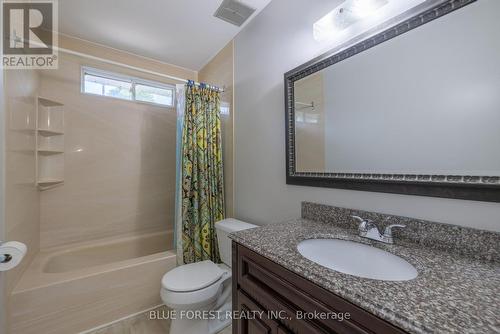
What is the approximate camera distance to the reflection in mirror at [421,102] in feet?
2.32

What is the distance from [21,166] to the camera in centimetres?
150

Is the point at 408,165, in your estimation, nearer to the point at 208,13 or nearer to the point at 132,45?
the point at 208,13

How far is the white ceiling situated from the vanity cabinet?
1.85 m

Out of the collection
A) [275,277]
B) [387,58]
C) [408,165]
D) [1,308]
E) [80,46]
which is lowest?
[1,308]

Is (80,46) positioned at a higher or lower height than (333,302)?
higher

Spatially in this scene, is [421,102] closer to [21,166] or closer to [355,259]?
[355,259]

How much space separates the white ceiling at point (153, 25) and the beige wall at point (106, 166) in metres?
0.32

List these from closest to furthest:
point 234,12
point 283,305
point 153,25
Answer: point 283,305
point 234,12
point 153,25

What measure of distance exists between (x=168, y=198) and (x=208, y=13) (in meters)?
2.03

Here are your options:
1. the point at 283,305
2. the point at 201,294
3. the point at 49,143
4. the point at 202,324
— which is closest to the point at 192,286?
the point at 201,294

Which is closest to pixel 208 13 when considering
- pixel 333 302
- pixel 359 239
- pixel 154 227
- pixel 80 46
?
pixel 80 46

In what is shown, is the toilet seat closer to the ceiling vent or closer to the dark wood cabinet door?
the dark wood cabinet door

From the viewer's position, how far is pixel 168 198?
2639 mm

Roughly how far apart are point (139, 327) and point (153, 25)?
8.14ft
